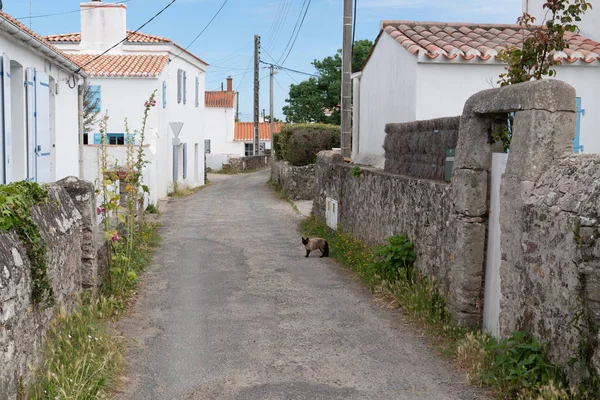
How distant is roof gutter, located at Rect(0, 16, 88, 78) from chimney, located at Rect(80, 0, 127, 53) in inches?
456

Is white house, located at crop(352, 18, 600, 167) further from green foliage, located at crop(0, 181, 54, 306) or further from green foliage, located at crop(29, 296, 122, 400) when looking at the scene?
green foliage, located at crop(0, 181, 54, 306)

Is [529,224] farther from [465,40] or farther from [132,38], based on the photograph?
[132,38]

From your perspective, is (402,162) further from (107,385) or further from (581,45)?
(107,385)

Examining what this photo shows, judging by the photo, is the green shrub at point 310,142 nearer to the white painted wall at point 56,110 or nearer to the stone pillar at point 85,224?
the white painted wall at point 56,110

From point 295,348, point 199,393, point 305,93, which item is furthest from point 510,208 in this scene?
point 305,93

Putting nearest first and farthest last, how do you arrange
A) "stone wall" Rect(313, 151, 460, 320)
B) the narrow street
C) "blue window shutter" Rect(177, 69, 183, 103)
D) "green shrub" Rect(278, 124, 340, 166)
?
the narrow street, "stone wall" Rect(313, 151, 460, 320), "green shrub" Rect(278, 124, 340, 166), "blue window shutter" Rect(177, 69, 183, 103)

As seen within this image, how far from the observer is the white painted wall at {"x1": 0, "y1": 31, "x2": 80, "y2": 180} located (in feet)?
40.0

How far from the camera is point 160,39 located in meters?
28.1

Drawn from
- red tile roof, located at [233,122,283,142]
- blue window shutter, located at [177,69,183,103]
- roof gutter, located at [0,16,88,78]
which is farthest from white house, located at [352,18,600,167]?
red tile roof, located at [233,122,283,142]

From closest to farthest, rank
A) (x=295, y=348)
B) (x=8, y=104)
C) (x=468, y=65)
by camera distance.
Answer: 1. (x=295, y=348)
2. (x=8, y=104)
3. (x=468, y=65)

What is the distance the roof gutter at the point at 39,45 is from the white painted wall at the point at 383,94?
666 centimetres

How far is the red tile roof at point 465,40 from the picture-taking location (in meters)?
13.0

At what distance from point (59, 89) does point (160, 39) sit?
13102mm

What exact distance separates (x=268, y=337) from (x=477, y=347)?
7.50 feet
